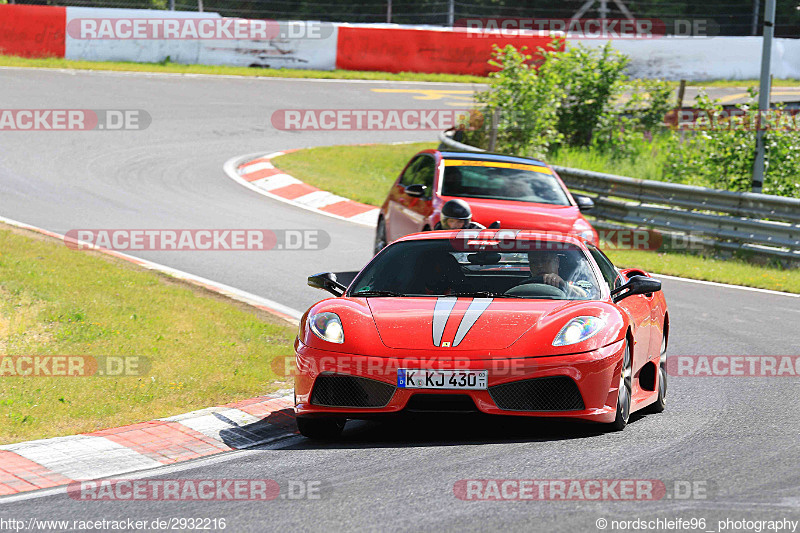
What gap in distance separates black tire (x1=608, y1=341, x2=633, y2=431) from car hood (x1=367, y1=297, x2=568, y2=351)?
52 cm

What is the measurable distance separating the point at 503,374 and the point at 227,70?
26482mm

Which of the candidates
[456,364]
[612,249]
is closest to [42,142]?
[612,249]

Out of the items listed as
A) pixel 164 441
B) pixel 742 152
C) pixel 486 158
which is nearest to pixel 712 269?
pixel 742 152

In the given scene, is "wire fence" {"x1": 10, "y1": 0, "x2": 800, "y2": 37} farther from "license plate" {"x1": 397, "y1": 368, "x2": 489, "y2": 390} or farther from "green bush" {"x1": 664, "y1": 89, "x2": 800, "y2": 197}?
"license plate" {"x1": 397, "y1": 368, "x2": 489, "y2": 390}

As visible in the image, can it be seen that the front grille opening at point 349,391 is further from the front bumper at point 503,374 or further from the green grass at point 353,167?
the green grass at point 353,167

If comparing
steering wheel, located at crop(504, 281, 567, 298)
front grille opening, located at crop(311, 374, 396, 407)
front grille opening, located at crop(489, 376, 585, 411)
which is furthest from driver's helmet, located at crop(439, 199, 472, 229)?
front grille opening, located at crop(489, 376, 585, 411)

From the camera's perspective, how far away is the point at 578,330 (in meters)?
6.51

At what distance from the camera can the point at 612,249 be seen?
17156 millimetres

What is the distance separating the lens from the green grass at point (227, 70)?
2878 cm

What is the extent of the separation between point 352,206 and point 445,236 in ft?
37.2

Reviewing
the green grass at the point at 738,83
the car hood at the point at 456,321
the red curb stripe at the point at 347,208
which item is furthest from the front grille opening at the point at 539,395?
the green grass at the point at 738,83

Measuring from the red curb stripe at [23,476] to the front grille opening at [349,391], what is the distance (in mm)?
1495

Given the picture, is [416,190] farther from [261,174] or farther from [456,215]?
[261,174]

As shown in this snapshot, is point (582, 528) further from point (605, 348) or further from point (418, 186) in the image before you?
point (418, 186)
